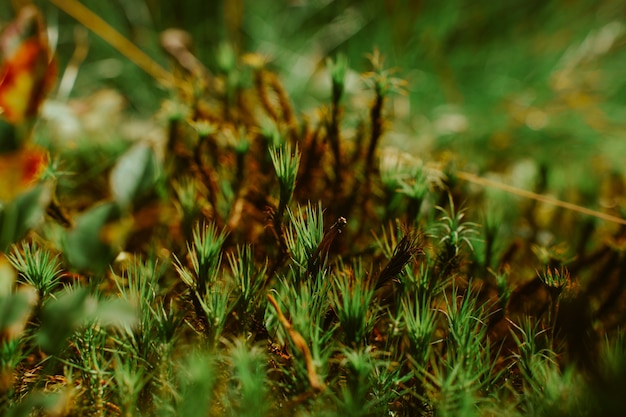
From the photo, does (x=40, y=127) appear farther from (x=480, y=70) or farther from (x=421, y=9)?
(x=480, y=70)

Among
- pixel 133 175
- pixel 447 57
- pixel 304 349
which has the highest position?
pixel 447 57

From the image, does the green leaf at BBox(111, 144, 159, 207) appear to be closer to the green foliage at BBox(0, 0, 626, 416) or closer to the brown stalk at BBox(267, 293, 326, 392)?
the green foliage at BBox(0, 0, 626, 416)

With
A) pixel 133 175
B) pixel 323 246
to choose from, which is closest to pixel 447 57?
pixel 323 246

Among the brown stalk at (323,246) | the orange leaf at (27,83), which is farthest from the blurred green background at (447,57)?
the orange leaf at (27,83)

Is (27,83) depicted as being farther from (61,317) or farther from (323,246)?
(323,246)

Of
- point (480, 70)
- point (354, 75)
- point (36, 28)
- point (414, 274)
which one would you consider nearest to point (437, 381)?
point (414, 274)
